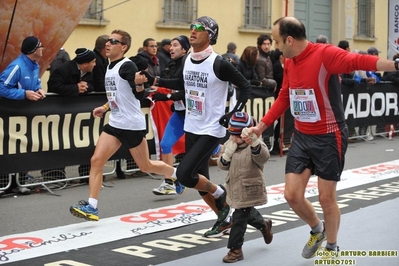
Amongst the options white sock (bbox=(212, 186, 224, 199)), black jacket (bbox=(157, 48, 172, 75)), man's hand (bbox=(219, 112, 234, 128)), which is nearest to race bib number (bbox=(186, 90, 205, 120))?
man's hand (bbox=(219, 112, 234, 128))

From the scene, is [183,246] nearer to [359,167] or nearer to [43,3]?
[43,3]

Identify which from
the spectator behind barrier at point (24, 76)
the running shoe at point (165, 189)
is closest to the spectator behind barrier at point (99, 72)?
the spectator behind barrier at point (24, 76)

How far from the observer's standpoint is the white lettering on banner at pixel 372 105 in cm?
1625

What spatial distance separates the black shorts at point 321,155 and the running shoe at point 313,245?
53 centimetres

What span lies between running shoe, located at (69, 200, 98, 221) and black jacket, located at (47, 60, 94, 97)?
2.67m

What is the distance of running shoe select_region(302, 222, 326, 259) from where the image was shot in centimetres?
656

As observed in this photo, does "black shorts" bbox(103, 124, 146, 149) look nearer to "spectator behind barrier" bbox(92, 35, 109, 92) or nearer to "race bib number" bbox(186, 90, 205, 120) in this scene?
"race bib number" bbox(186, 90, 205, 120)

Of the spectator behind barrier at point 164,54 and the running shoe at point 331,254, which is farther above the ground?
the spectator behind barrier at point 164,54

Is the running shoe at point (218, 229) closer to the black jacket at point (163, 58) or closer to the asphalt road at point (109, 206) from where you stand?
the asphalt road at point (109, 206)

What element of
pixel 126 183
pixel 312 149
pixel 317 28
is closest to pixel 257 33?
pixel 317 28

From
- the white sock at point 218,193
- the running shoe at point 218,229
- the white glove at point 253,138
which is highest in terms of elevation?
the white glove at point 253,138

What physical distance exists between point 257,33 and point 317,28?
413 cm

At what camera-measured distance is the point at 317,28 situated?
87.8 feet

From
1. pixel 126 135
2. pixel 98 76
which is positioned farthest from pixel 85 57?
pixel 126 135
